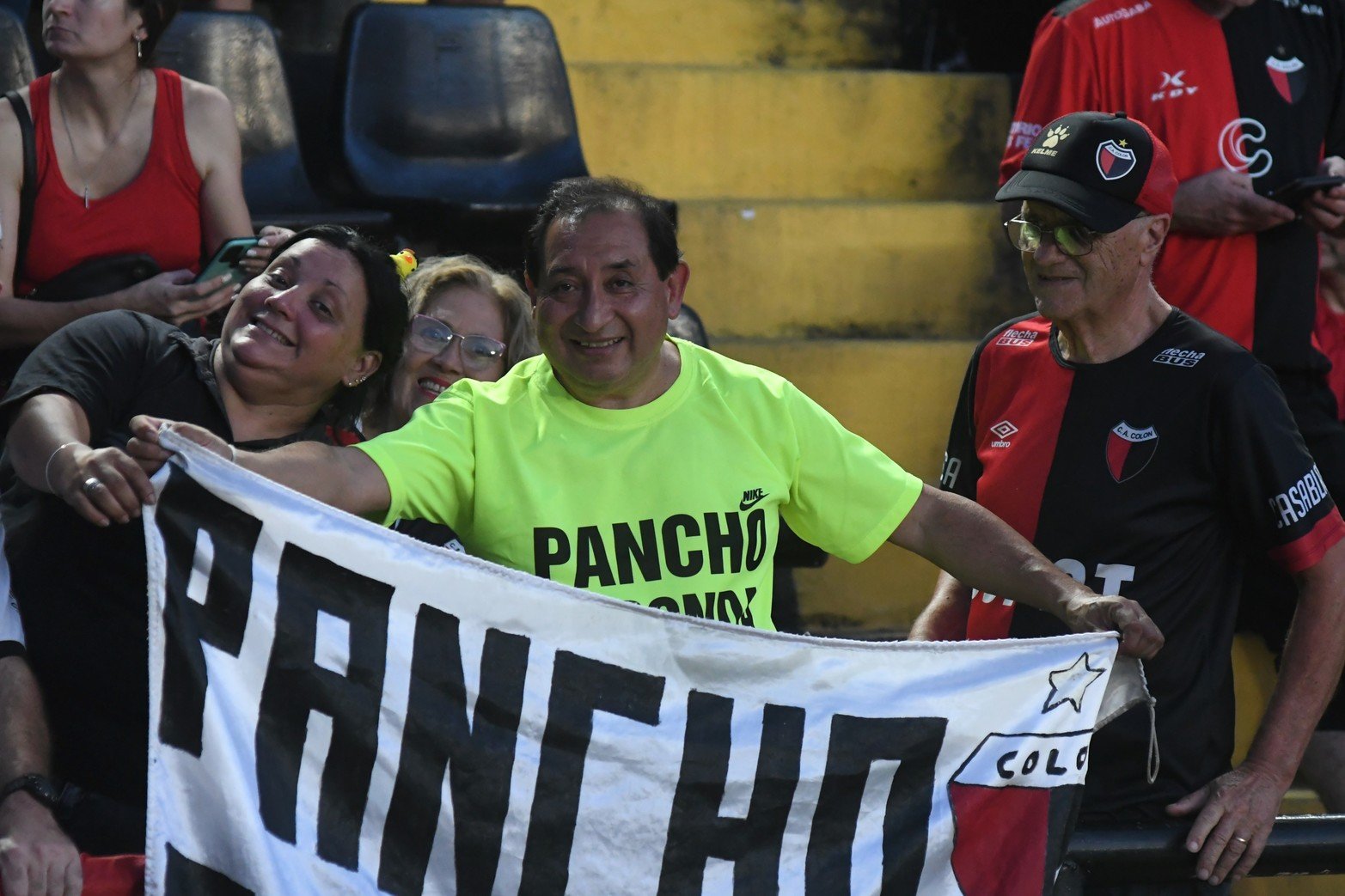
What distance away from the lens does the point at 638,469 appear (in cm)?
264

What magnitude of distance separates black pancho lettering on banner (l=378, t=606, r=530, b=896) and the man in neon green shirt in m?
0.22

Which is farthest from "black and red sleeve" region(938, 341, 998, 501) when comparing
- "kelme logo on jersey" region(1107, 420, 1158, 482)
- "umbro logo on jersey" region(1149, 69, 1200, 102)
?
"umbro logo on jersey" region(1149, 69, 1200, 102)

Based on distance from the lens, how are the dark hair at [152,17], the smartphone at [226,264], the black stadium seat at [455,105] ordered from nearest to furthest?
the smartphone at [226,264] → the dark hair at [152,17] → the black stadium seat at [455,105]

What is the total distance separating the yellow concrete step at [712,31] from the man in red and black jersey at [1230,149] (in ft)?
8.17

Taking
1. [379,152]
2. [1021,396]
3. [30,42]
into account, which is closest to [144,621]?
[1021,396]

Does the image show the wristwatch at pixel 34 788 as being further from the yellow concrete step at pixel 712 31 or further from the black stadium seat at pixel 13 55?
the yellow concrete step at pixel 712 31

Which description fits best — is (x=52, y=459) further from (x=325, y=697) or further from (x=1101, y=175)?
(x=1101, y=175)

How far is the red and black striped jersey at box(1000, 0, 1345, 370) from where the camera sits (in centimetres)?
398

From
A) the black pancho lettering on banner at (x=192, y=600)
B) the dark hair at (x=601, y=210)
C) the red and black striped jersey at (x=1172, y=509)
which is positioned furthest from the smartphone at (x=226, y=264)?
the red and black striped jersey at (x=1172, y=509)

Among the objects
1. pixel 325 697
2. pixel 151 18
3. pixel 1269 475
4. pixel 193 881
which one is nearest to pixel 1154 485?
pixel 1269 475

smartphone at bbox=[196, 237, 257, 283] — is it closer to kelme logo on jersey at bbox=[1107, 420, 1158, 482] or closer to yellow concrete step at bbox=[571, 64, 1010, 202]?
kelme logo on jersey at bbox=[1107, 420, 1158, 482]

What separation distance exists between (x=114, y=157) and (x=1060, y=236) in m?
2.06

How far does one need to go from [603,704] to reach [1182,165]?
2.23 metres

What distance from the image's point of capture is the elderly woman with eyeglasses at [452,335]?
3379 mm
